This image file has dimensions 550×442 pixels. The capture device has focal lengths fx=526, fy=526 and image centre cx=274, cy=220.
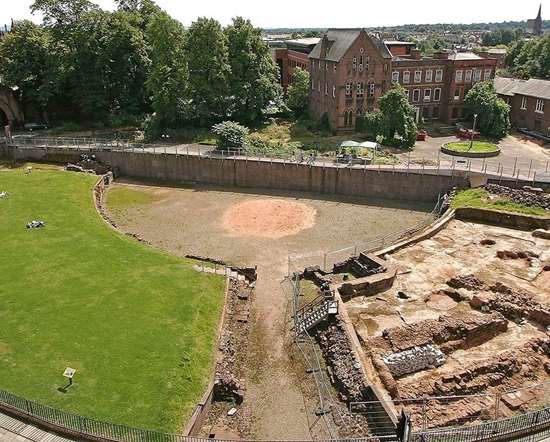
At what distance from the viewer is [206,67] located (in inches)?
2805

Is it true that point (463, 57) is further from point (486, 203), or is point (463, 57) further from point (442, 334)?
point (442, 334)

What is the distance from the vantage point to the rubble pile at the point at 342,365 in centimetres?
2597

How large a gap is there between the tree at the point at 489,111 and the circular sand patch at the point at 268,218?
34833 millimetres

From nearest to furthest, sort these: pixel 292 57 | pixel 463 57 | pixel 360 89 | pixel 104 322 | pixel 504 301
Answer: pixel 104 322, pixel 504 301, pixel 360 89, pixel 463 57, pixel 292 57

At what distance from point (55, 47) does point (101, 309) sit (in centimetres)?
5470

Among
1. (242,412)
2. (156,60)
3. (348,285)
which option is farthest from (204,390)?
(156,60)

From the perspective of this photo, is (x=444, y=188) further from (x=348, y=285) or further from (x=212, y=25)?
(x=212, y=25)

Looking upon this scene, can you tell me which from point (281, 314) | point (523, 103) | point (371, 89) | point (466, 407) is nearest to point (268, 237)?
point (281, 314)

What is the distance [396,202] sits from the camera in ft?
185

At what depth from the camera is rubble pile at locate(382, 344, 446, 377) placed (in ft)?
89.3

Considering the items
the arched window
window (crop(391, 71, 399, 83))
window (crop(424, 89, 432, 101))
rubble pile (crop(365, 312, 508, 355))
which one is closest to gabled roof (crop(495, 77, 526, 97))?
window (crop(424, 89, 432, 101))

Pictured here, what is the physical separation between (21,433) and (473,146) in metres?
61.9

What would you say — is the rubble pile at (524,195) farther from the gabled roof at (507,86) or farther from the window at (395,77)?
the gabled roof at (507,86)

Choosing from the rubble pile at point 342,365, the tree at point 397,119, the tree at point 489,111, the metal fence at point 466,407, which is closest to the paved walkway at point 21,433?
the rubble pile at point 342,365
